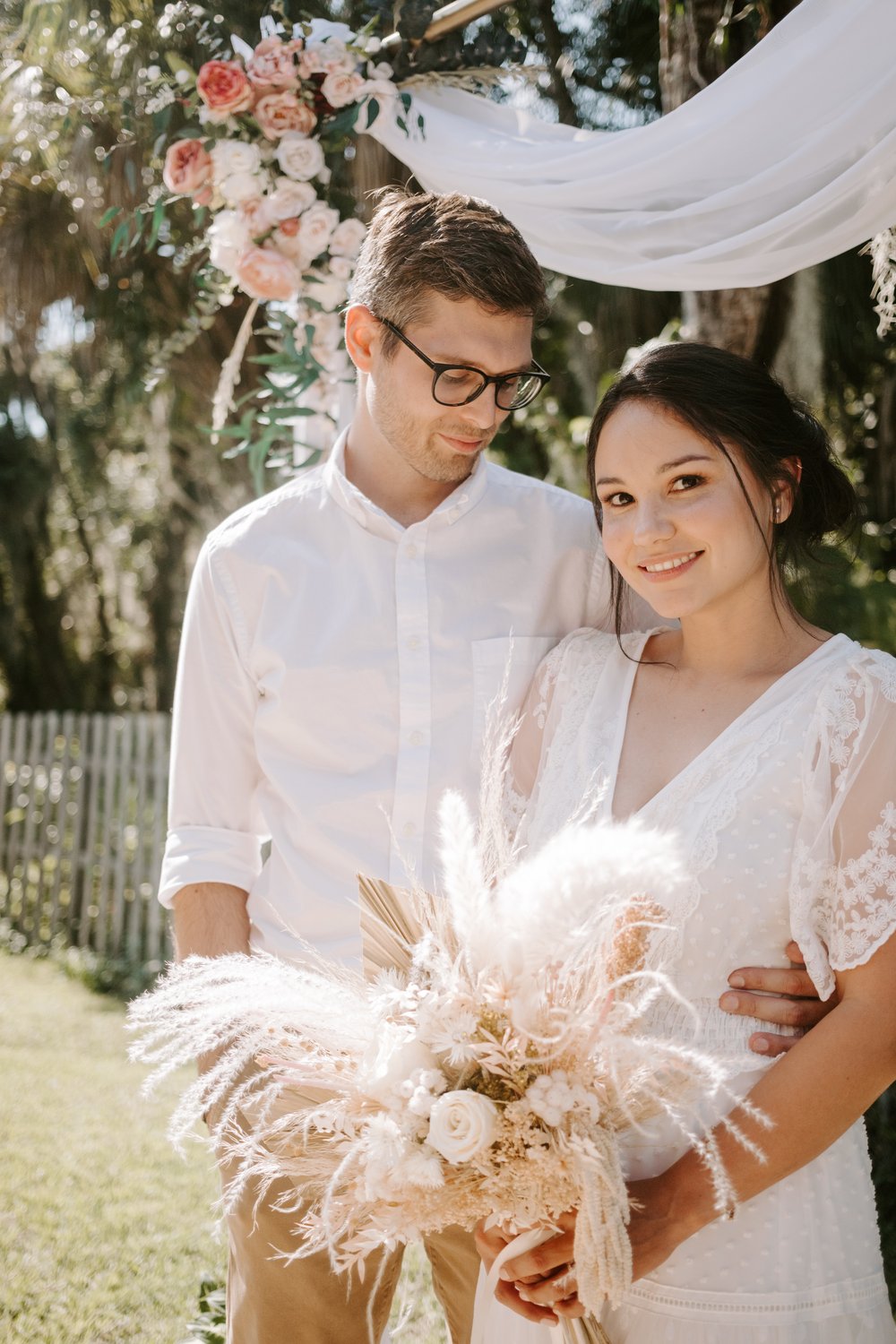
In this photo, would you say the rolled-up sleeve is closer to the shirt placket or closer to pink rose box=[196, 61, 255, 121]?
the shirt placket

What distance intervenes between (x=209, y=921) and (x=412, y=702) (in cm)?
57

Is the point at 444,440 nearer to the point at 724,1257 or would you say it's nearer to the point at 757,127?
the point at 757,127

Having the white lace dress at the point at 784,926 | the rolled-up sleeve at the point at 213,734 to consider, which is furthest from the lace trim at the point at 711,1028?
the rolled-up sleeve at the point at 213,734

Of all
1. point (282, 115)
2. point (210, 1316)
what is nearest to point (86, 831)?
point (210, 1316)

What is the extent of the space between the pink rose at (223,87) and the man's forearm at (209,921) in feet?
6.10

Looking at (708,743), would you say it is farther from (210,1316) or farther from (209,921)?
(210,1316)

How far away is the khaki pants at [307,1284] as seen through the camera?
2.17 m

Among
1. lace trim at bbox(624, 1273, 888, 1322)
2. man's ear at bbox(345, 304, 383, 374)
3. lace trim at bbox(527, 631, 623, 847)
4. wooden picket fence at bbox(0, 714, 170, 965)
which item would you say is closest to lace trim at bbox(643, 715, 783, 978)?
lace trim at bbox(527, 631, 623, 847)

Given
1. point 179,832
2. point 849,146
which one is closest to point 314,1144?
point 179,832

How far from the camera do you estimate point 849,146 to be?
2092 mm

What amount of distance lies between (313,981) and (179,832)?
0.89 m

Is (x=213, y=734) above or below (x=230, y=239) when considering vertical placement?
below

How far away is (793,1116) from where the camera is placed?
1622mm

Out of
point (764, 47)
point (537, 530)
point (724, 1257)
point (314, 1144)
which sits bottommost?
point (724, 1257)
